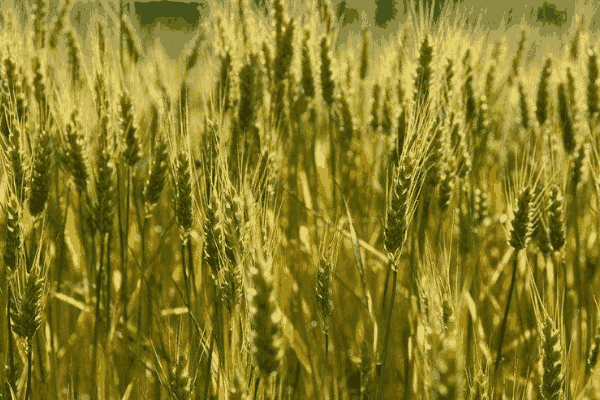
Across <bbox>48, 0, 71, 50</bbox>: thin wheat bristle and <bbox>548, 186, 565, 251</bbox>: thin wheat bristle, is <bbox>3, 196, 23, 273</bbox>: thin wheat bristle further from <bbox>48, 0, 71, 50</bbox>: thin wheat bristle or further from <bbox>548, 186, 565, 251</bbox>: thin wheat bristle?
<bbox>48, 0, 71, 50</bbox>: thin wheat bristle

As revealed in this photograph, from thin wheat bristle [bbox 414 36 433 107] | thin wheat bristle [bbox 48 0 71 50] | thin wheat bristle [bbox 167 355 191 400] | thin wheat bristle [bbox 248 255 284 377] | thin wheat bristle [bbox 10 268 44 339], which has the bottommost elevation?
thin wheat bristle [bbox 167 355 191 400]

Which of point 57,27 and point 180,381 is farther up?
point 57,27

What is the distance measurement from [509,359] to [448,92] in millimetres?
1023

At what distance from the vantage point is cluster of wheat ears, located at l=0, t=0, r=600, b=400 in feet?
3.93

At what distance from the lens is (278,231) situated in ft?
4.98

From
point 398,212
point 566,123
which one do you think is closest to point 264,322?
point 398,212

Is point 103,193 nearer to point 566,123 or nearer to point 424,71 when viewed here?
point 424,71

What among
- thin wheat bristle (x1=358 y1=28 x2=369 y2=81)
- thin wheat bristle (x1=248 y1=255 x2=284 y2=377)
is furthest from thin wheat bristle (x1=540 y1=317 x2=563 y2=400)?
thin wheat bristle (x1=358 y1=28 x2=369 y2=81)

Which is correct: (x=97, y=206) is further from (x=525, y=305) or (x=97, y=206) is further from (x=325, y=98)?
(x=525, y=305)

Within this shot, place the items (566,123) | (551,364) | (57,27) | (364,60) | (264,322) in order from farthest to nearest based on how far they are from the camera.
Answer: (364,60)
(57,27)
(566,123)
(551,364)
(264,322)

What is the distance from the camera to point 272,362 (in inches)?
35.3

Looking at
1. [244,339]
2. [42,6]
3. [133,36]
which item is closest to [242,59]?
Answer: [133,36]

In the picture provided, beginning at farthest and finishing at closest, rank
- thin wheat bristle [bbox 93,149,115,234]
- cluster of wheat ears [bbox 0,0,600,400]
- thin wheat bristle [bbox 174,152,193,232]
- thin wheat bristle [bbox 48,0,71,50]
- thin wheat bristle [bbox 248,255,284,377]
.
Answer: thin wheat bristle [bbox 48,0,71,50]
thin wheat bristle [bbox 93,149,115,234]
thin wheat bristle [bbox 174,152,193,232]
cluster of wheat ears [bbox 0,0,600,400]
thin wheat bristle [bbox 248,255,284,377]

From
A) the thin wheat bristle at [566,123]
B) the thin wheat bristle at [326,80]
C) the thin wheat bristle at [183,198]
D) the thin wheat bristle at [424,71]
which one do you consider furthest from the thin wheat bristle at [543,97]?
the thin wheat bristle at [183,198]
